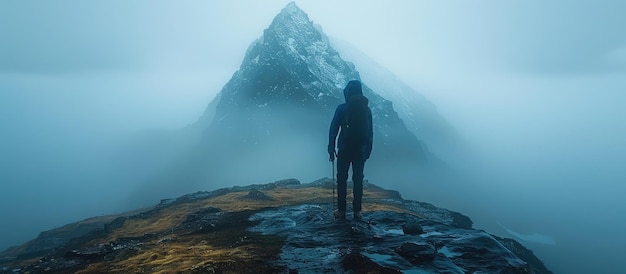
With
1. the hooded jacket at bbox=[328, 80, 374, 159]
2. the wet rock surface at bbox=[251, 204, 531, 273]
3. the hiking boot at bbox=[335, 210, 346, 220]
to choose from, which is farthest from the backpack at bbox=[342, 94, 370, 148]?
the wet rock surface at bbox=[251, 204, 531, 273]

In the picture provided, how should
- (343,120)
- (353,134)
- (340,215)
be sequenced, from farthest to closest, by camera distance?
(340,215)
(343,120)
(353,134)

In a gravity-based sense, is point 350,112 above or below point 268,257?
A: above

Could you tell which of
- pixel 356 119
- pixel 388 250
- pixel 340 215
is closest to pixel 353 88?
pixel 356 119

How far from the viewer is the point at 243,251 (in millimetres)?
12266

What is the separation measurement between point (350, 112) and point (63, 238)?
373ft

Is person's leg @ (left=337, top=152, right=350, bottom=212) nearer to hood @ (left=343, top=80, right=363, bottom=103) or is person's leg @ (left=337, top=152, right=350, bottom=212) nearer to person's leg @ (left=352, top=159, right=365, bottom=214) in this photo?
person's leg @ (left=352, top=159, right=365, bottom=214)

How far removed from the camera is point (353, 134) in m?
14.8

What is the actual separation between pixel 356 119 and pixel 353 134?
0.61 m

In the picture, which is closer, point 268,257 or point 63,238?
point 268,257

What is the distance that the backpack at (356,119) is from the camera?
14758 millimetres

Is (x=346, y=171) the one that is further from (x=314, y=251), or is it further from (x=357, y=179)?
(x=314, y=251)

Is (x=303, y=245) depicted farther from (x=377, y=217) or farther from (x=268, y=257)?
(x=377, y=217)

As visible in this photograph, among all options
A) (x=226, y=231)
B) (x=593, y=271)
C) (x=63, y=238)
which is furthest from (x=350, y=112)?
(x=593, y=271)

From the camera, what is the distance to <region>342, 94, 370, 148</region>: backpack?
14.8m
